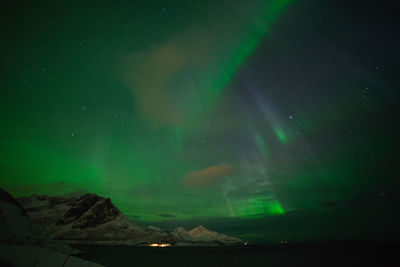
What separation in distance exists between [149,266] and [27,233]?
4187cm

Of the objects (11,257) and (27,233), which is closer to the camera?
(11,257)

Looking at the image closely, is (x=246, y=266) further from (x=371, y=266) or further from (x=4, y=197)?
(x=4, y=197)

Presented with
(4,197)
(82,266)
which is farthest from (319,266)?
(4,197)

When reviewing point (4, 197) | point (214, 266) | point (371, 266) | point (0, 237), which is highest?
point (4, 197)

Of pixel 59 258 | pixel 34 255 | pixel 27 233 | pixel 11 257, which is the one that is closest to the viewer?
pixel 11 257

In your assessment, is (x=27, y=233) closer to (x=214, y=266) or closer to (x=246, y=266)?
(x=214, y=266)

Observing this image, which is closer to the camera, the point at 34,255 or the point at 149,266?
the point at 34,255

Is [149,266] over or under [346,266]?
over

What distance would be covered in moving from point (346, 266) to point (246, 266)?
37.2 meters

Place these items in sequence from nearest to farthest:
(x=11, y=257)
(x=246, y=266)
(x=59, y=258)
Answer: (x=11, y=257)
(x=59, y=258)
(x=246, y=266)

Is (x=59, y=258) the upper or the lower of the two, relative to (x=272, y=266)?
upper

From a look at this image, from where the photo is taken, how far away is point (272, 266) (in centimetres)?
7319

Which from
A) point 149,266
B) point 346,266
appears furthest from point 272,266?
point 149,266

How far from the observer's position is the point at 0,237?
2652cm
